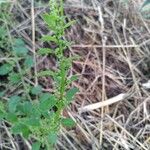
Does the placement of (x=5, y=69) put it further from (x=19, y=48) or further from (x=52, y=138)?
(x=52, y=138)

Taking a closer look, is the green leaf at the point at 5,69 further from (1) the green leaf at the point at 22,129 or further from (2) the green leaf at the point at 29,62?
(1) the green leaf at the point at 22,129

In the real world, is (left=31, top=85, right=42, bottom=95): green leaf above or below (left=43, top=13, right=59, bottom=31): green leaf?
below

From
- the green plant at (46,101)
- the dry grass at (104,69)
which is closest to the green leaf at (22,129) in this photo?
the green plant at (46,101)

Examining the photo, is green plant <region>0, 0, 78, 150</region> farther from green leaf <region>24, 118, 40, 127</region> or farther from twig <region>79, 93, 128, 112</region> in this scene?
twig <region>79, 93, 128, 112</region>

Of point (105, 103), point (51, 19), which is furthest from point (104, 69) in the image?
point (51, 19)

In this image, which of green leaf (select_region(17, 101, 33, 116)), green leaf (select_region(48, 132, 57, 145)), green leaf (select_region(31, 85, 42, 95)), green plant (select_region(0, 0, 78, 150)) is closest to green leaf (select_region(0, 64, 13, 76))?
green plant (select_region(0, 0, 78, 150))

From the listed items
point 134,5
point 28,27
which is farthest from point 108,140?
point 134,5
